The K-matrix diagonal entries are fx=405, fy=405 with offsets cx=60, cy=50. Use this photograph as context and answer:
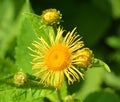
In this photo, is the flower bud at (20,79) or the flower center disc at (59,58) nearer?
the flower bud at (20,79)

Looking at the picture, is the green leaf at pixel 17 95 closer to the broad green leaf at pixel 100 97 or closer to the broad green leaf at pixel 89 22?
the broad green leaf at pixel 100 97

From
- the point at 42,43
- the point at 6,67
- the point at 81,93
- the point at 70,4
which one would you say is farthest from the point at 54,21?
the point at 70,4

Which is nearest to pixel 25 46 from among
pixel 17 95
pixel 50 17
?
pixel 50 17

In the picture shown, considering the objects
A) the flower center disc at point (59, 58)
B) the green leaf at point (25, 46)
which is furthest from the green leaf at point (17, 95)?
the green leaf at point (25, 46)

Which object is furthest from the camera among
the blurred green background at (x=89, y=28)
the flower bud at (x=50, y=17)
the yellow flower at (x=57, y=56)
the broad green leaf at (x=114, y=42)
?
the broad green leaf at (x=114, y=42)

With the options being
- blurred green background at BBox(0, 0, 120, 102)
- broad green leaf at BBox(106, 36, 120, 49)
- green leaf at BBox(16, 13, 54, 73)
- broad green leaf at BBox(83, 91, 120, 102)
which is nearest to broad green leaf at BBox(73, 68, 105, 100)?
blurred green background at BBox(0, 0, 120, 102)

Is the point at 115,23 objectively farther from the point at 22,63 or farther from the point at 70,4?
the point at 22,63
